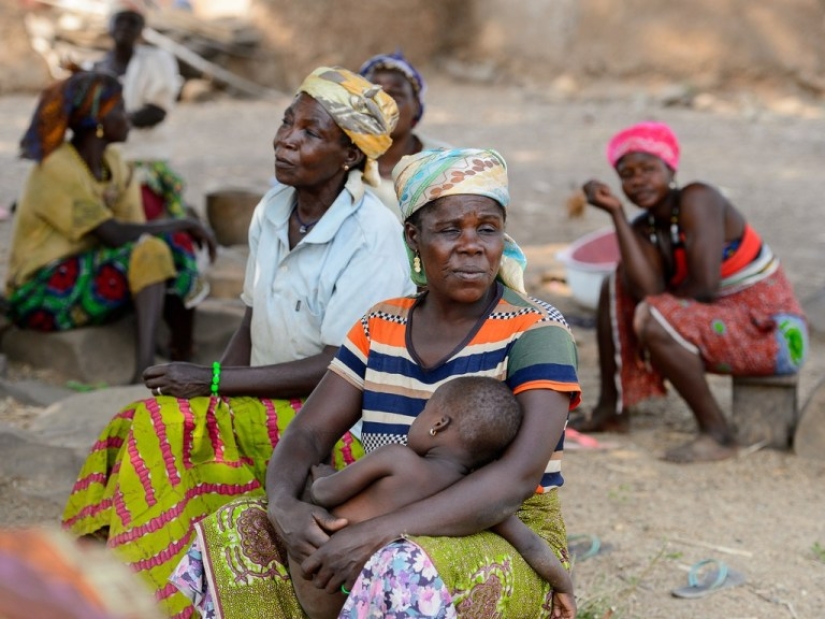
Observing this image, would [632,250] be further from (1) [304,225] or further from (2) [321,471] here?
(2) [321,471]

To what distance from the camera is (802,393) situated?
5418 mm

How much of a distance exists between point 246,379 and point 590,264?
3775 millimetres

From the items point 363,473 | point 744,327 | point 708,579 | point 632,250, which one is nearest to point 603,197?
point 632,250

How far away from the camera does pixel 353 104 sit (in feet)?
10.6

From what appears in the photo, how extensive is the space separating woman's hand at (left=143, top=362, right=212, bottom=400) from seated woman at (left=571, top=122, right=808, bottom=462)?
209 centimetres

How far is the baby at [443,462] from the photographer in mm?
2355

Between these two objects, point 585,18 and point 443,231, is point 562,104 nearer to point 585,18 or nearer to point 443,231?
point 585,18

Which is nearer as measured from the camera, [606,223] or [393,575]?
[393,575]

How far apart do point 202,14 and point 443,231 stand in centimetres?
1572

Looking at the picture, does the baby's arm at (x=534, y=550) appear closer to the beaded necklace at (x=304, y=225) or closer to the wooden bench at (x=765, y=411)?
the beaded necklace at (x=304, y=225)

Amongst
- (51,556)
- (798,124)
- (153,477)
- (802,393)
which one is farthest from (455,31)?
(51,556)

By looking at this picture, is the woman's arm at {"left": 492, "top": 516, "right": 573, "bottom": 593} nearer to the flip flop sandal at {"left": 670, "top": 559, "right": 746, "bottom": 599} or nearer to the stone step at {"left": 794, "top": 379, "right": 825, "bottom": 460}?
the flip flop sandal at {"left": 670, "top": 559, "right": 746, "bottom": 599}

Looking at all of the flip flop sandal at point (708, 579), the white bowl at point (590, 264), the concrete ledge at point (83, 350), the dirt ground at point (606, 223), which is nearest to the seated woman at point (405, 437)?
the dirt ground at point (606, 223)

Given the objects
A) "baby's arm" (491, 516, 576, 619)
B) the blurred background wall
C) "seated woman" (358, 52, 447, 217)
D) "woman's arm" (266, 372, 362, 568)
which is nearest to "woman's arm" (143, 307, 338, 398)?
"woman's arm" (266, 372, 362, 568)
